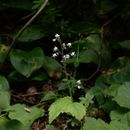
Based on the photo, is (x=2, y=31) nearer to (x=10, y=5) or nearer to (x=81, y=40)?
(x=10, y=5)

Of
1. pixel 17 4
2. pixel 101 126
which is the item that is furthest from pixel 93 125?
pixel 17 4

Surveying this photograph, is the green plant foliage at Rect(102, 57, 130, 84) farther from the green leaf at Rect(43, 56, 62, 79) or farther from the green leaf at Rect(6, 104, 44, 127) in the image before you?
the green leaf at Rect(6, 104, 44, 127)

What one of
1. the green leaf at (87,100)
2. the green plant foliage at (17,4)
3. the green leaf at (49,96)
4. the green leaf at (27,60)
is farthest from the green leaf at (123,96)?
the green plant foliage at (17,4)

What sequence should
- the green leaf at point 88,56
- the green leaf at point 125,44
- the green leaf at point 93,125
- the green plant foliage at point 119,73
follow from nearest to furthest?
the green leaf at point 93,125, the green plant foliage at point 119,73, the green leaf at point 88,56, the green leaf at point 125,44

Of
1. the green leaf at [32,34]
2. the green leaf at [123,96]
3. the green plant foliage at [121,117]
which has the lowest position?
the green plant foliage at [121,117]

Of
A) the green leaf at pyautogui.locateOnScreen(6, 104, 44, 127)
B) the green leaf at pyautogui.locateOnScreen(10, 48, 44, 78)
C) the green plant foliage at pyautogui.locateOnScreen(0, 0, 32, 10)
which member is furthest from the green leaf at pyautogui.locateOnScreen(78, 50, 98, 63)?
the green plant foliage at pyautogui.locateOnScreen(0, 0, 32, 10)

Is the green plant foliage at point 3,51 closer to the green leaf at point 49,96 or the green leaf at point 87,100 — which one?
the green leaf at point 49,96
